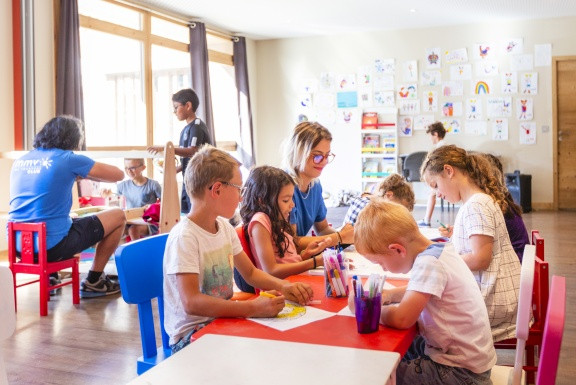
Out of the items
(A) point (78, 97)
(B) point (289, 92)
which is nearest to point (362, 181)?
(B) point (289, 92)

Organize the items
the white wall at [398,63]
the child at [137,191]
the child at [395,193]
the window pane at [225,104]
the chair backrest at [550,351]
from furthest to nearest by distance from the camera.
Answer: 1. the window pane at [225,104]
2. the white wall at [398,63]
3. the child at [137,191]
4. the child at [395,193]
5. the chair backrest at [550,351]

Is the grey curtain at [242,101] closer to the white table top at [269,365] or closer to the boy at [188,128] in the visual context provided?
the boy at [188,128]

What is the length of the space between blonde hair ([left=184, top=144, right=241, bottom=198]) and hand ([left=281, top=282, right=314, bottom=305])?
0.41m

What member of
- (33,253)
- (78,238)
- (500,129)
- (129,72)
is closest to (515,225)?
(78,238)

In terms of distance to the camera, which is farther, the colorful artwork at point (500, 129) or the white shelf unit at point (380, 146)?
the white shelf unit at point (380, 146)

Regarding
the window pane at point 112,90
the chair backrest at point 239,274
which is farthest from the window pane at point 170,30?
the chair backrest at point 239,274

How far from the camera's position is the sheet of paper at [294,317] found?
1.55 meters

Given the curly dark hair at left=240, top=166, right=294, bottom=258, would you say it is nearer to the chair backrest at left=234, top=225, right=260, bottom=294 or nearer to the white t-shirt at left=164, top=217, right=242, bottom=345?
the chair backrest at left=234, top=225, right=260, bottom=294

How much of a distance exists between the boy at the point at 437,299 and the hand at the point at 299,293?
0.17 metres

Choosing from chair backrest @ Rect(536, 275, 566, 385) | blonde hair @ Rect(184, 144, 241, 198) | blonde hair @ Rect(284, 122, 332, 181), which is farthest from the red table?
blonde hair @ Rect(284, 122, 332, 181)

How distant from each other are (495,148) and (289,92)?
11.6ft

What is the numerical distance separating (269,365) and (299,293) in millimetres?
548

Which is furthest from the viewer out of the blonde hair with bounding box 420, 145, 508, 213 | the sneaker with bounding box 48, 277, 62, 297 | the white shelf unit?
the white shelf unit

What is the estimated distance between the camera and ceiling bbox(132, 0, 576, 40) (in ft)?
26.4
